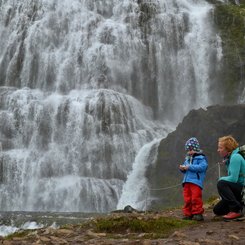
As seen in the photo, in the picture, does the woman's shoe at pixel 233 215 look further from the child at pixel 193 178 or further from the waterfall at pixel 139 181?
the waterfall at pixel 139 181

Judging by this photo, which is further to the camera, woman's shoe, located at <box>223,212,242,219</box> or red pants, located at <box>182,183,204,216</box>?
red pants, located at <box>182,183,204,216</box>

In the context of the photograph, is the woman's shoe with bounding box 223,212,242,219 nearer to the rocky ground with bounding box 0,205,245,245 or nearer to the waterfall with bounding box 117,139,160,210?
the rocky ground with bounding box 0,205,245,245

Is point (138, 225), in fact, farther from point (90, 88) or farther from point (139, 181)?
point (90, 88)

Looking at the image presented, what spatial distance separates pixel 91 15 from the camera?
42.1 m

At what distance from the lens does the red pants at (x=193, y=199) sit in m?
9.33

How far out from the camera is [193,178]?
9523mm

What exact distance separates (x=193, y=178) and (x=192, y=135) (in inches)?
718

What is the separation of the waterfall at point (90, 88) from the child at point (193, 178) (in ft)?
56.5

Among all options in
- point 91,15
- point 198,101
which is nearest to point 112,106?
point 198,101

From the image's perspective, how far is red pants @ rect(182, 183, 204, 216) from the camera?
30.6 ft

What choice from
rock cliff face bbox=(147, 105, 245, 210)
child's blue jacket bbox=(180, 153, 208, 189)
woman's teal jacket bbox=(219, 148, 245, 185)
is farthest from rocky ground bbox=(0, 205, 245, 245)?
rock cliff face bbox=(147, 105, 245, 210)

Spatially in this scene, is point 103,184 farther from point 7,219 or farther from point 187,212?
point 187,212

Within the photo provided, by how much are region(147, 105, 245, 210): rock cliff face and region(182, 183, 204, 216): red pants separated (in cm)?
1645

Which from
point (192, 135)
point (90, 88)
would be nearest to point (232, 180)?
point (192, 135)
